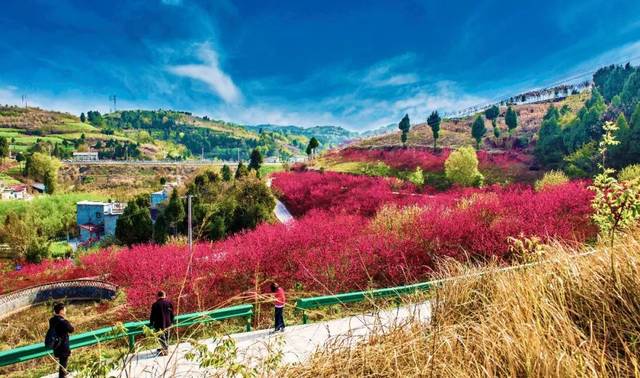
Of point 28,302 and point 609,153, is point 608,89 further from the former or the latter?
point 28,302

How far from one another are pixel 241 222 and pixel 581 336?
29258 mm

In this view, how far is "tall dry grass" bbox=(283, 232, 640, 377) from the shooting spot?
2119 mm

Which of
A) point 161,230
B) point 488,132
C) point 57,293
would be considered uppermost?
point 488,132

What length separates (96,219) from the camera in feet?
148

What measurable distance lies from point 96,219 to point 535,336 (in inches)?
2052

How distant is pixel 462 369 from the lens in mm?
2189

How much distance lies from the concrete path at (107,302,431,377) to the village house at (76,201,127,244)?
142 ft

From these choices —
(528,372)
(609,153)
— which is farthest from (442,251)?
(609,153)

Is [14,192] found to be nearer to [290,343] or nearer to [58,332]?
[58,332]

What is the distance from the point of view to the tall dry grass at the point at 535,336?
212cm

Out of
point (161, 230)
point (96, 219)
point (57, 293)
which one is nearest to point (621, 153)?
point (161, 230)

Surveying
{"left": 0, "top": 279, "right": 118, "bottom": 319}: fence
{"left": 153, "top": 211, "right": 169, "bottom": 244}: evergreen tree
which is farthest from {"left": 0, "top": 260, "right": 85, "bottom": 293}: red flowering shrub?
{"left": 153, "top": 211, "right": 169, "bottom": 244}: evergreen tree

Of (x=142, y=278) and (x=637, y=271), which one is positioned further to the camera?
(x=142, y=278)

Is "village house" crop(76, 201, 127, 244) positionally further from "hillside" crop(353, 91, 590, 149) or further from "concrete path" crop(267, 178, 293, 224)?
"hillside" crop(353, 91, 590, 149)
